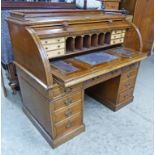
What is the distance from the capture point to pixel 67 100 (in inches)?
55.2

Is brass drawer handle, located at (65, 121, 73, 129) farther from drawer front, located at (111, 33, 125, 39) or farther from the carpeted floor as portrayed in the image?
drawer front, located at (111, 33, 125, 39)

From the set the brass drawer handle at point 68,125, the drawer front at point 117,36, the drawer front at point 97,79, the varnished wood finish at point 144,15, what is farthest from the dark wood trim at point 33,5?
the varnished wood finish at point 144,15

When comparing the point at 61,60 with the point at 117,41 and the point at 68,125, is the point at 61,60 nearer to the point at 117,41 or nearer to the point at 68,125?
the point at 68,125

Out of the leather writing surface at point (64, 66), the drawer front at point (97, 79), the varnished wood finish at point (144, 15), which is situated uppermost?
the varnished wood finish at point (144, 15)

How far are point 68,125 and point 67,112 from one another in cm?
16

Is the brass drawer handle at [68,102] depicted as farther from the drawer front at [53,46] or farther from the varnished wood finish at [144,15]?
the varnished wood finish at [144,15]

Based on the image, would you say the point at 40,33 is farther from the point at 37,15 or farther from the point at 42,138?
the point at 42,138

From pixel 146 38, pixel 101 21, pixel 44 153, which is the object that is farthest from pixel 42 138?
pixel 146 38

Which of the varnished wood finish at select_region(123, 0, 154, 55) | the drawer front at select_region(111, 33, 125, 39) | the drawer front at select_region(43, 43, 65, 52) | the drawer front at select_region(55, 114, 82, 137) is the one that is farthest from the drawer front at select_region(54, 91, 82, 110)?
the varnished wood finish at select_region(123, 0, 154, 55)

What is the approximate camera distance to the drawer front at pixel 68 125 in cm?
149

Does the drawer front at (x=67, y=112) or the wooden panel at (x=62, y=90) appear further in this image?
the drawer front at (x=67, y=112)

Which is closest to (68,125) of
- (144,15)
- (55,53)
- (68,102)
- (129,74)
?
(68,102)

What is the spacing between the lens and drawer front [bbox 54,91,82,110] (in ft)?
4.45

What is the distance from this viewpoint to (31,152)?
1490 mm
